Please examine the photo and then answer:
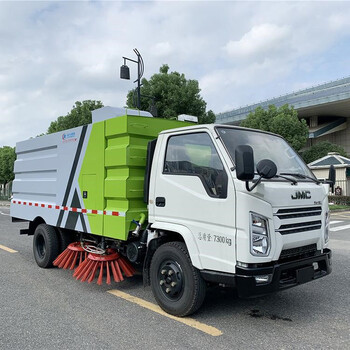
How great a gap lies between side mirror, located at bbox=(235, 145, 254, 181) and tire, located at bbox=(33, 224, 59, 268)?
4.44 meters

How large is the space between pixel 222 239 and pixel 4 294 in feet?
11.4

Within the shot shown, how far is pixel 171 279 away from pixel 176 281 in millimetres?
78

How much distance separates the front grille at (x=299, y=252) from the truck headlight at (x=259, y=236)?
13.1 inches

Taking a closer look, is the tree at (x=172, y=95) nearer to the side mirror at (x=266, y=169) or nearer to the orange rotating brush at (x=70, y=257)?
the orange rotating brush at (x=70, y=257)

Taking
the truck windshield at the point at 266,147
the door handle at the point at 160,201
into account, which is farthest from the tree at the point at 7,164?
the truck windshield at the point at 266,147

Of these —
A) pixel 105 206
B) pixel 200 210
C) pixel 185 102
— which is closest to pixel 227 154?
pixel 200 210

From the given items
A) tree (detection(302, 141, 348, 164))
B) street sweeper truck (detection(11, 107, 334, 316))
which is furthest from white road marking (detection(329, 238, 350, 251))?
tree (detection(302, 141, 348, 164))

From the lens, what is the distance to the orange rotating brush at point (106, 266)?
5.29m

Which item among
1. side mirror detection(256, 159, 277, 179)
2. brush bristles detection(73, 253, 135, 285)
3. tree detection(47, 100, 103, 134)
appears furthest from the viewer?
tree detection(47, 100, 103, 134)

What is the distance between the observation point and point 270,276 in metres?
3.61

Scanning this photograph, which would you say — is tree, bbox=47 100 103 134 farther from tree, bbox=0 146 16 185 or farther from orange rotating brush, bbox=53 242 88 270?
tree, bbox=0 146 16 185

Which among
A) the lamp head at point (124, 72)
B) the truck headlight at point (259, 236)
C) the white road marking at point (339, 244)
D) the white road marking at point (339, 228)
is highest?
the lamp head at point (124, 72)

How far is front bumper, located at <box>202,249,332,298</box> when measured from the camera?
140 inches

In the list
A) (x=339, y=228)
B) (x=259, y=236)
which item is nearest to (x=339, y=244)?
(x=339, y=228)
